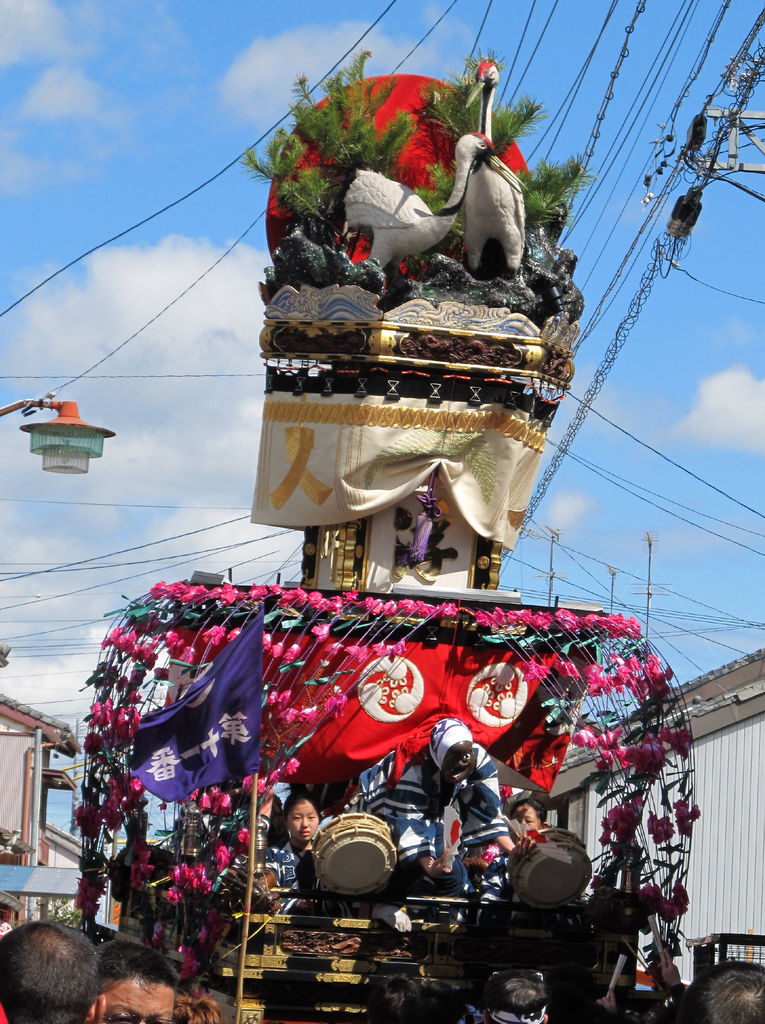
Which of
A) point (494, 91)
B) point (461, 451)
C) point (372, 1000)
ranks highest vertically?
point (494, 91)

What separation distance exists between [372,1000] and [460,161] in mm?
7908

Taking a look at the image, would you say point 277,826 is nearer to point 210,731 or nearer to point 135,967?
point 210,731

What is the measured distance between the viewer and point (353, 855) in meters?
10.0

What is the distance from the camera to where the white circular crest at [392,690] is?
37.2 feet

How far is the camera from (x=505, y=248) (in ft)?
41.7

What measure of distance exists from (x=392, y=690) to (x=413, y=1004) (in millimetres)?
5676

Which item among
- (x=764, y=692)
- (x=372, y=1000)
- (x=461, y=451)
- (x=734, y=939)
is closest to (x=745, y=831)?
(x=764, y=692)

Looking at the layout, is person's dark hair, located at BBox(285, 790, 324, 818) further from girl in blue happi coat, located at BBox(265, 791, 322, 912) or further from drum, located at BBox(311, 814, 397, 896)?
drum, located at BBox(311, 814, 397, 896)

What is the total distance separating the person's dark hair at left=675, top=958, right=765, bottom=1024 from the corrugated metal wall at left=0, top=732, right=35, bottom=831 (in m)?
24.3

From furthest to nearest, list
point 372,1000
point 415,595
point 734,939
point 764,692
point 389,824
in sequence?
point 764,692 → point 415,595 → point 389,824 → point 734,939 → point 372,1000

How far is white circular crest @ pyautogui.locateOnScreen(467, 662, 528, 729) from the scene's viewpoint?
11602 millimetres

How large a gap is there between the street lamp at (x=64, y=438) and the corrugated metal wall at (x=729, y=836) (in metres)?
8.42

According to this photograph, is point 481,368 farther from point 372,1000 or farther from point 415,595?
point 372,1000

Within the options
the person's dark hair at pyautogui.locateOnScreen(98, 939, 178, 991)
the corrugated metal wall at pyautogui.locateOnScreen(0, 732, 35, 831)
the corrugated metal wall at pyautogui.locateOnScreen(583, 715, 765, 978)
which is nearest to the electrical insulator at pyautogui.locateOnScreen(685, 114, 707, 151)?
the corrugated metal wall at pyautogui.locateOnScreen(583, 715, 765, 978)
